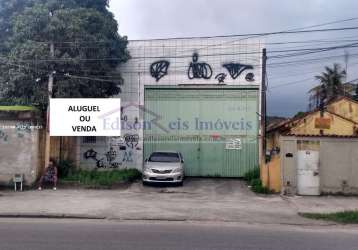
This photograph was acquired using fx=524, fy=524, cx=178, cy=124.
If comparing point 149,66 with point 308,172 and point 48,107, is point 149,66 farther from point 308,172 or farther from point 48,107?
point 308,172

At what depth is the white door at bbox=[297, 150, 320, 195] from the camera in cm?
1975

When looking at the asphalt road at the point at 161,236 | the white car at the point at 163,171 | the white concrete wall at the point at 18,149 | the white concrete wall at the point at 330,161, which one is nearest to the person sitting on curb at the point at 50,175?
the white concrete wall at the point at 18,149

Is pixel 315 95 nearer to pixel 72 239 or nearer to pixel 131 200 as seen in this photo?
→ pixel 131 200

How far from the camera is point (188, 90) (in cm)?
2705

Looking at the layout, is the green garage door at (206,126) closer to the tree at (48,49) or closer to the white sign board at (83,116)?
the tree at (48,49)

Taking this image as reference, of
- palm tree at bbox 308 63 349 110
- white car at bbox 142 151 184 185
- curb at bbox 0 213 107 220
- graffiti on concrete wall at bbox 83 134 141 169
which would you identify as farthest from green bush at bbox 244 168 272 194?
palm tree at bbox 308 63 349 110

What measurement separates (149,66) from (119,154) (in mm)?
4826

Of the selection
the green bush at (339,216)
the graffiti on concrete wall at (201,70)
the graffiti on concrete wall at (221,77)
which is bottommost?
the green bush at (339,216)

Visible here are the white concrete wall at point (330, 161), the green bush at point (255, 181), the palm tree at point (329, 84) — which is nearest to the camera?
the white concrete wall at point (330, 161)

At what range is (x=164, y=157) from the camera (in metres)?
23.4

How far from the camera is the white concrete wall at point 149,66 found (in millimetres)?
26625

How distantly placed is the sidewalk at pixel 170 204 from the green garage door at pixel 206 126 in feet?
14.8

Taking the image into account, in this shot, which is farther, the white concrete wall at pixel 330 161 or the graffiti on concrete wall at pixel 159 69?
the graffiti on concrete wall at pixel 159 69

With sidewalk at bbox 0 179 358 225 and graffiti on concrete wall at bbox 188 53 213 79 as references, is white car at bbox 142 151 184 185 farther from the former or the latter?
graffiti on concrete wall at bbox 188 53 213 79
